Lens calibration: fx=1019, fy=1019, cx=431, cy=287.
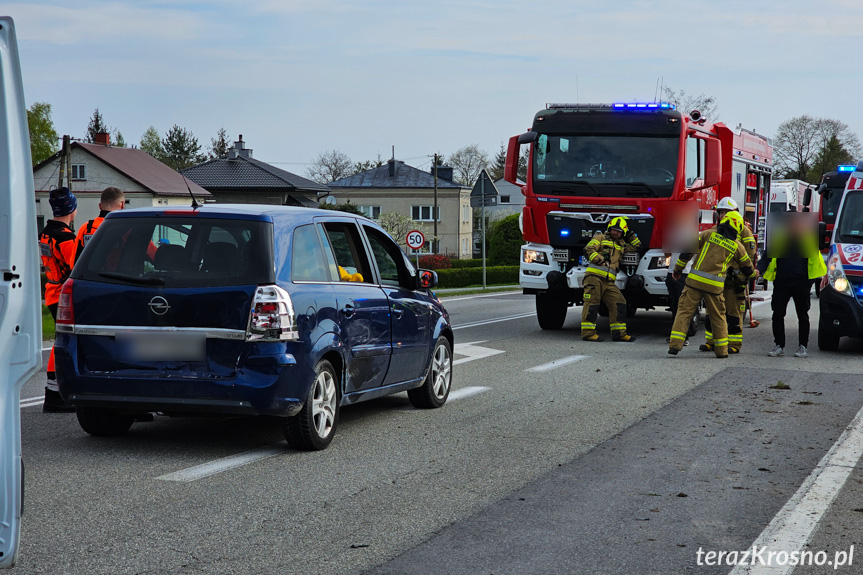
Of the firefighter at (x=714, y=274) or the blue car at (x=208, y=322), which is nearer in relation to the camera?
the blue car at (x=208, y=322)

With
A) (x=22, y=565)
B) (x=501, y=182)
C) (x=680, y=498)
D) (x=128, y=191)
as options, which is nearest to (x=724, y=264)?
(x=680, y=498)

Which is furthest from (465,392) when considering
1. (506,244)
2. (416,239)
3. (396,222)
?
(396,222)

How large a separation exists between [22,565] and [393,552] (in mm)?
1598

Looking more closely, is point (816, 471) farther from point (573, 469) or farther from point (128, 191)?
point (128, 191)

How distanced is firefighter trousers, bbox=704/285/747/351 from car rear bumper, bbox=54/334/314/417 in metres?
8.26

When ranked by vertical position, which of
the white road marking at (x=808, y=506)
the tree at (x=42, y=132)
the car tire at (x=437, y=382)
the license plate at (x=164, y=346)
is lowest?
the white road marking at (x=808, y=506)

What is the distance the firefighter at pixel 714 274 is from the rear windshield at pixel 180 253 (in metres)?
7.58

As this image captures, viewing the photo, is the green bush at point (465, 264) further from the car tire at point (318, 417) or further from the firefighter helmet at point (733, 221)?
the car tire at point (318, 417)

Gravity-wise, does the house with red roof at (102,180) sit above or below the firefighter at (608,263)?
above

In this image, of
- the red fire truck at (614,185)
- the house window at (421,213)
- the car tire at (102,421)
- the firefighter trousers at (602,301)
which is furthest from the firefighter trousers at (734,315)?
the house window at (421,213)

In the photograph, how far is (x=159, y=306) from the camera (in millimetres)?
6355

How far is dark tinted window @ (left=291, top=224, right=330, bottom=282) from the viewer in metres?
6.70

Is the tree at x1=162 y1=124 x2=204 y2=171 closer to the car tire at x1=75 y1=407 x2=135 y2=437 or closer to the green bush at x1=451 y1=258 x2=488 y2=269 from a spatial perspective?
the green bush at x1=451 y1=258 x2=488 y2=269

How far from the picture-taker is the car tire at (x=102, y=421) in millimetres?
7000
